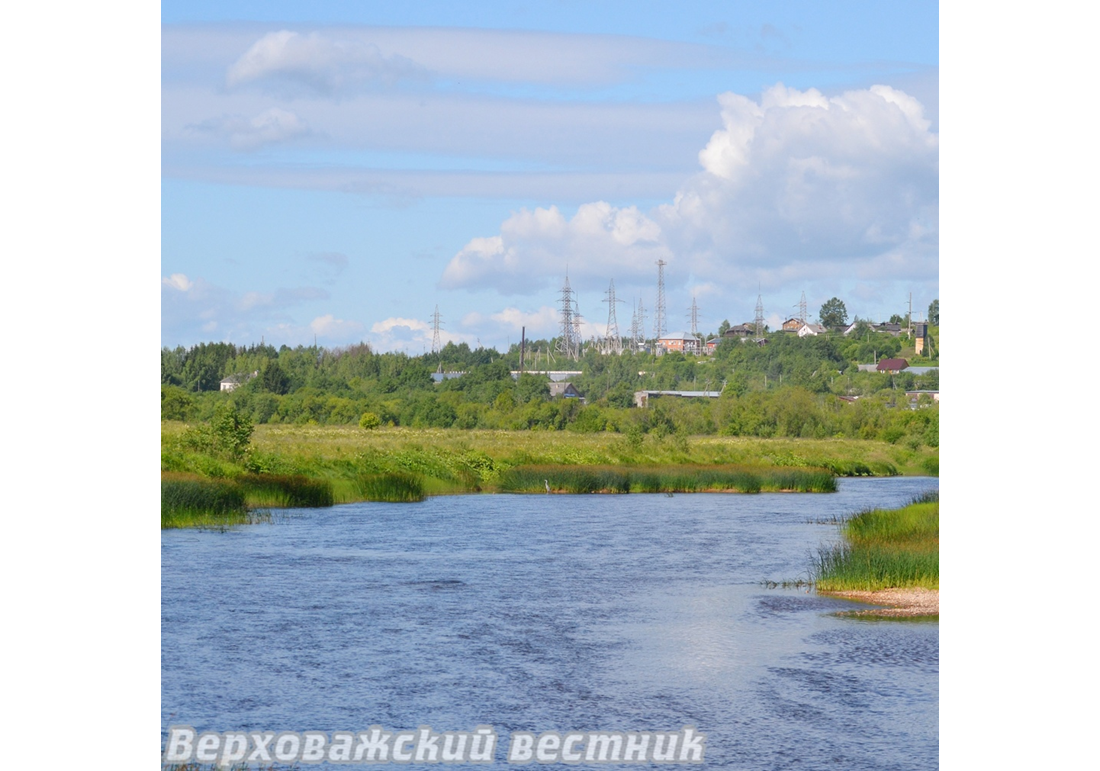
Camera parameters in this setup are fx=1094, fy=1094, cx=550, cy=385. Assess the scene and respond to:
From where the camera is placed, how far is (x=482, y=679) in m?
14.0

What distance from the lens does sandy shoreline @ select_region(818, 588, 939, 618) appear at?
17391 mm

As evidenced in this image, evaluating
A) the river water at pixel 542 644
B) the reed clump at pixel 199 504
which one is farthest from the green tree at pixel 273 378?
the river water at pixel 542 644

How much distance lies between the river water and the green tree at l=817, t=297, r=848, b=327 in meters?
87.5

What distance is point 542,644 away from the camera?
15.7m

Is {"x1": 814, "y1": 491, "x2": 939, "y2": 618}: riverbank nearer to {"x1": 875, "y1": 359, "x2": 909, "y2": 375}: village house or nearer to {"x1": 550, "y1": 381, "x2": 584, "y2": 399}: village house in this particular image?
{"x1": 550, "y1": 381, "x2": 584, "y2": 399}: village house

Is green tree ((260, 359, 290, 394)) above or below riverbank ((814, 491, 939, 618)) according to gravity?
above

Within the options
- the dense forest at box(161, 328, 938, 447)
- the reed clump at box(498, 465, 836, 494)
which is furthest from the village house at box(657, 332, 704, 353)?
the reed clump at box(498, 465, 836, 494)

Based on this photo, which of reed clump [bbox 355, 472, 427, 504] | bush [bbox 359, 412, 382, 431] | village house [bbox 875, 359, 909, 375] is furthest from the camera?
village house [bbox 875, 359, 909, 375]

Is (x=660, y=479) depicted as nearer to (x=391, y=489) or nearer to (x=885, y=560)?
(x=391, y=489)

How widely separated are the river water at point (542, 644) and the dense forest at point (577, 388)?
102 feet
